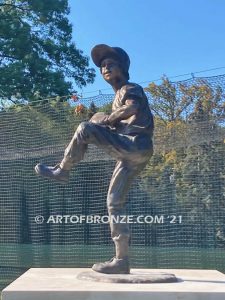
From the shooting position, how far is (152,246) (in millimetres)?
7547

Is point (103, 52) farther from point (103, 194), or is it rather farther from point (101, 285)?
point (103, 194)

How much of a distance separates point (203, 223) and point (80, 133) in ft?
12.4

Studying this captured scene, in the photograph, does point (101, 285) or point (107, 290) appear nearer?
point (107, 290)

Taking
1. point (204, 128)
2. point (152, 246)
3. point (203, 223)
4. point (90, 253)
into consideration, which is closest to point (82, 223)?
point (90, 253)

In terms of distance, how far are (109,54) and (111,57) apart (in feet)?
0.08

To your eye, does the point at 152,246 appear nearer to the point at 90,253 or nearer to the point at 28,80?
the point at 90,253

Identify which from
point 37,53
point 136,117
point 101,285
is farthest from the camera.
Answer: point 37,53

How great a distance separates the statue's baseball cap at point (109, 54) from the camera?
416cm

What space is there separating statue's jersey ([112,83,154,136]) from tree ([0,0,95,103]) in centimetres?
754

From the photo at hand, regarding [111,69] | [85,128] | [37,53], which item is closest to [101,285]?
[85,128]

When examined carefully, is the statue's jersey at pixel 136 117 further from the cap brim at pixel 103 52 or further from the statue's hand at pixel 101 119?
the cap brim at pixel 103 52

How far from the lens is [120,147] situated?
12.8 ft

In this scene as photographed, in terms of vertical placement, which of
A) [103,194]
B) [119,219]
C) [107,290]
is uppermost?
[103,194]

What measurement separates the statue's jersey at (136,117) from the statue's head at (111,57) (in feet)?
0.65
